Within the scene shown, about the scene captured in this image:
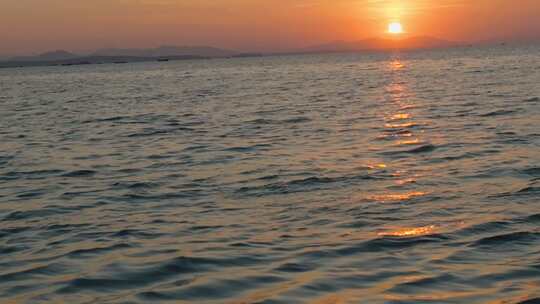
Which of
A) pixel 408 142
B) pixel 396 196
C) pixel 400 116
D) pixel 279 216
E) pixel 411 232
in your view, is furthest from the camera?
pixel 400 116

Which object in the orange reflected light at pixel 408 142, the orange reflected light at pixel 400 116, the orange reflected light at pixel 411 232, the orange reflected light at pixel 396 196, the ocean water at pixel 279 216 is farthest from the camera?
the orange reflected light at pixel 400 116

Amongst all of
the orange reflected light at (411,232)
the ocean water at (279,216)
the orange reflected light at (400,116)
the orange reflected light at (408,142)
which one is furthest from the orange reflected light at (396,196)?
the orange reflected light at (400,116)

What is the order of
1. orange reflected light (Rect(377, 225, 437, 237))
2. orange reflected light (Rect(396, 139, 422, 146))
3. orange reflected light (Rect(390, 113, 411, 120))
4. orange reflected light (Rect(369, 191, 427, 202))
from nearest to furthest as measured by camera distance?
orange reflected light (Rect(377, 225, 437, 237))
orange reflected light (Rect(369, 191, 427, 202))
orange reflected light (Rect(396, 139, 422, 146))
orange reflected light (Rect(390, 113, 411, 120))

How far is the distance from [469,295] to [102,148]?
17540mm

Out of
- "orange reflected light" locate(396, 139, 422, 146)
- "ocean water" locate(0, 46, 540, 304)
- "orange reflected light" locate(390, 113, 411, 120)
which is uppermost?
"ocean water" locate(0, 46, 540, 304)

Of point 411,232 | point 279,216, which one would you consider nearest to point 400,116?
point 279,216

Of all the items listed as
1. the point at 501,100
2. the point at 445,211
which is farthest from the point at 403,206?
the point at 501,100

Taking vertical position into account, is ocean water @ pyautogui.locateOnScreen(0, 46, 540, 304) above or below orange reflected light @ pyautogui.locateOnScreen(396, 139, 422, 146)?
above

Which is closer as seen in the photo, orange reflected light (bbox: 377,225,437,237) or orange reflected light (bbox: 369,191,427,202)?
orange reflected light (bbox: 377,225,437,237)

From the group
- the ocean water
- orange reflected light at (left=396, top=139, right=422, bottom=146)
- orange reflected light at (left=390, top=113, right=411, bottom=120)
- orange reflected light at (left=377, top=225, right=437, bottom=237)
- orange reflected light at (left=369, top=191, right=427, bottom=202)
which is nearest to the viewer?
the ocean water

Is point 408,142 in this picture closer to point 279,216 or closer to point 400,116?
point 400,116

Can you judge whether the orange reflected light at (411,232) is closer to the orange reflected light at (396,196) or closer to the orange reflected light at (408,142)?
the orange reflected light at (396,196)

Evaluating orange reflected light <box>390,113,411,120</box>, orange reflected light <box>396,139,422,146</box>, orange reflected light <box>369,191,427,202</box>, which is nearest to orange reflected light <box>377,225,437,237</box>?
orange reflected light <box>369,191,427,202</box>

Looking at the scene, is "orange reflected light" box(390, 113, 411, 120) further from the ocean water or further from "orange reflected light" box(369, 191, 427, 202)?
"orange reflected light" box(369, 191, 427, 202)
